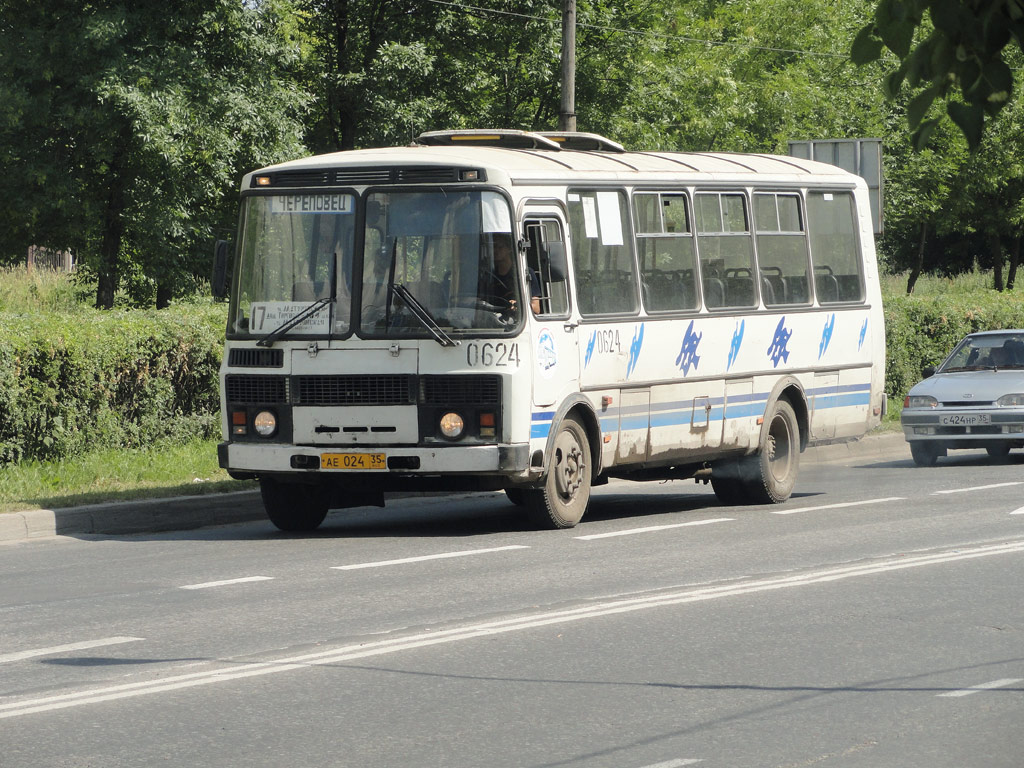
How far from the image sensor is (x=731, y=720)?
21.1 feet

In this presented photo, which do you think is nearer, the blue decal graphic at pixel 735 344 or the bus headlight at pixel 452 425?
the bus headlight at pixel 452 425

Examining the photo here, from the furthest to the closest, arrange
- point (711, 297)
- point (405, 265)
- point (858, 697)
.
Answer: point (711, 297)
point (405, 265)
point (858, 697)

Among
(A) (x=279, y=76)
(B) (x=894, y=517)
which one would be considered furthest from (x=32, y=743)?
(A) (x=279, y=76)

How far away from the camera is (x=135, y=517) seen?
→ 13297 millimetres

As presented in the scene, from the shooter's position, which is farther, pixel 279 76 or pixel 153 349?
pixel 279 76

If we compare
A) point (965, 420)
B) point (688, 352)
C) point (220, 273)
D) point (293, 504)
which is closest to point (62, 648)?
point (293, 504)

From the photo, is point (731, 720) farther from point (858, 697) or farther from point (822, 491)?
point (822, 491)

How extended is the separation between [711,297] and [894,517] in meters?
2.58

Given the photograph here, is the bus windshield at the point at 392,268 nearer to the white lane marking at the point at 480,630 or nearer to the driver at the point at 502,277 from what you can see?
the driver at the point at 502,277

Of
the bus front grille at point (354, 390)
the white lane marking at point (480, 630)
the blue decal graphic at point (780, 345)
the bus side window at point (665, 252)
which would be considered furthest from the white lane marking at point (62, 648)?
the blue decal graphic at point (780, 345)

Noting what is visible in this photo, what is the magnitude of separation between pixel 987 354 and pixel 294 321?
1171cm

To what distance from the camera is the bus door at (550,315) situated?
1255 centimetres

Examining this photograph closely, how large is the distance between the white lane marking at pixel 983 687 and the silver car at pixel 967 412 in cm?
1310

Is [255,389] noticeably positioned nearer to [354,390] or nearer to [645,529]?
[354,390]
